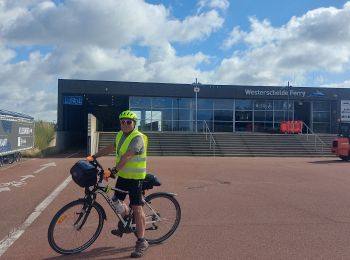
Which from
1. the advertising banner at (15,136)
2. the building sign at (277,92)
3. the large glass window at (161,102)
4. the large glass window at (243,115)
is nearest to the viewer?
the advertising banner at (15,136)

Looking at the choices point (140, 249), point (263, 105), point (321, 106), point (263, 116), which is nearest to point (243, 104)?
point (263, 105)

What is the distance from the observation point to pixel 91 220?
616 cm

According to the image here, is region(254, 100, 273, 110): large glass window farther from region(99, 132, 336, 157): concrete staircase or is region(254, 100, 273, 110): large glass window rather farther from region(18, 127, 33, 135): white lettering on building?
region(18, 127, 33, 135): white lettering on building

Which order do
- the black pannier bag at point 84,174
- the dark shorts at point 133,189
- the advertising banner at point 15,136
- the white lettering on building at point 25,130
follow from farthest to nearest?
the white lettering on building at point 25,130 → the advertising banner at point 15,136 → the dark shorts at point 133,189 → the black pannier bag at point 84,174

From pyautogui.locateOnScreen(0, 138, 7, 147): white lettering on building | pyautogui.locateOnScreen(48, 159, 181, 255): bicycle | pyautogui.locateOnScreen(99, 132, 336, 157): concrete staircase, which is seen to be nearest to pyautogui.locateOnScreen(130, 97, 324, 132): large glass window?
pyautogui.locateOnScreen(99, 132, 336, 157): concrete staircase

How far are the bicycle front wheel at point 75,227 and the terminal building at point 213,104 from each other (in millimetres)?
35950

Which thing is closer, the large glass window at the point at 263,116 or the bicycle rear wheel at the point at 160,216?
the bicycle rear wheel at the point at 160,216

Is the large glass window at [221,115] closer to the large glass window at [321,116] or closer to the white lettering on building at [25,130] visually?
the large glass window at [321,116]

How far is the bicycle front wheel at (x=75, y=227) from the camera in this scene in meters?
5.89

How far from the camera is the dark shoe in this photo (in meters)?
5.86

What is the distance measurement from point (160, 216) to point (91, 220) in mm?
975

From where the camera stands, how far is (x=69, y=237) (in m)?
6.00

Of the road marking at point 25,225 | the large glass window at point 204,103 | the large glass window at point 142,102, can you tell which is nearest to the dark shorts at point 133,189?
the road marking at point 25,225

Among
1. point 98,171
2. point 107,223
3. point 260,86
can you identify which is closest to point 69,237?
point 98,171
